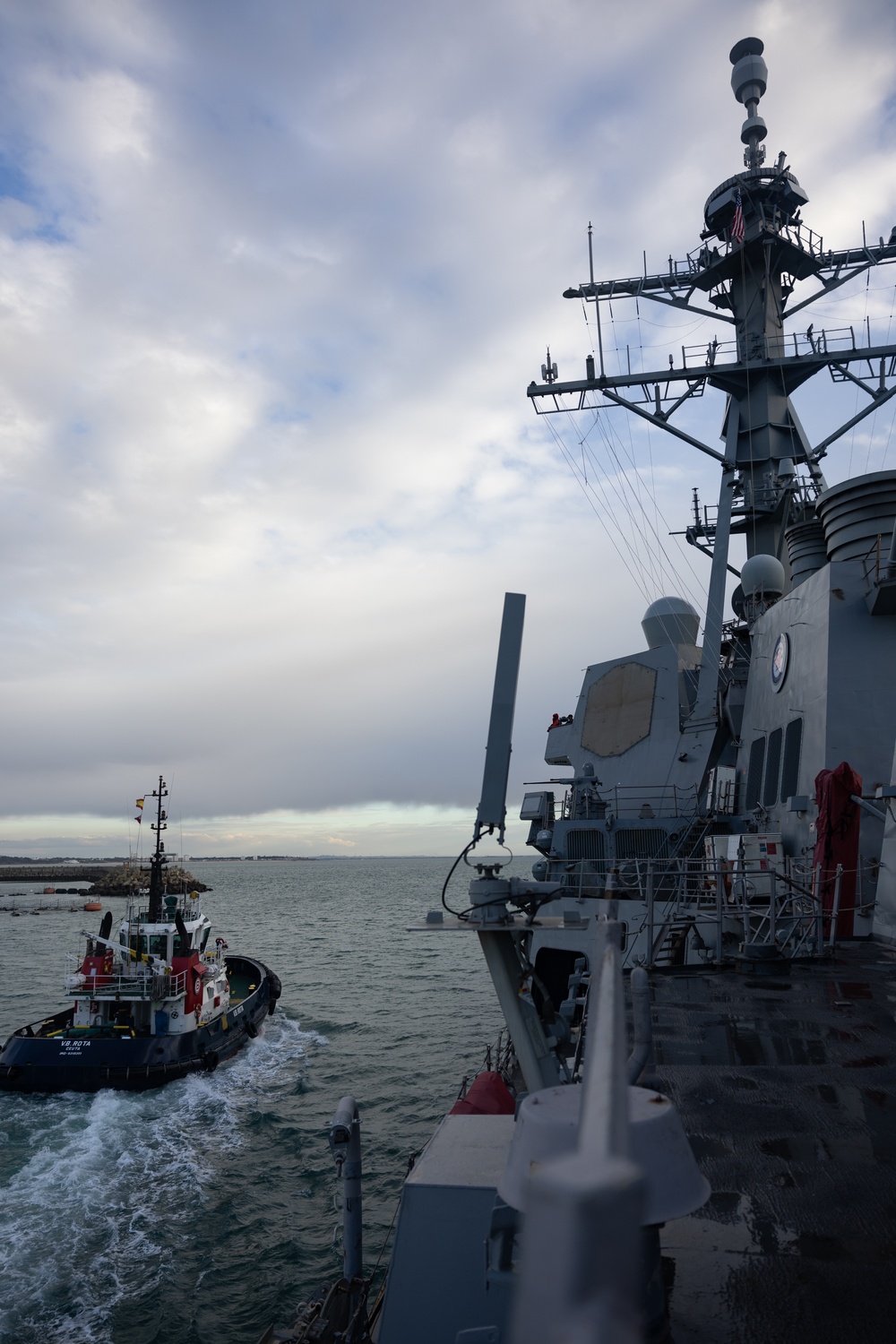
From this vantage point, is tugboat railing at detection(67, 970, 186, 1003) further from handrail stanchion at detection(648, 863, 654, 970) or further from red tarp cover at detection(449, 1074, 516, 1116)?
handrail stanchion at detection(648, 863, 654, 970)

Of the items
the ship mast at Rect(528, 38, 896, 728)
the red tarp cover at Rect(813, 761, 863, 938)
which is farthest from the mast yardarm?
the red tarp cover at Rect(813, 761, 863, 938)

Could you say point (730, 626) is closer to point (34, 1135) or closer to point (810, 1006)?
point (810, 1006)

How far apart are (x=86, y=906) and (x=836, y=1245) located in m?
91.8

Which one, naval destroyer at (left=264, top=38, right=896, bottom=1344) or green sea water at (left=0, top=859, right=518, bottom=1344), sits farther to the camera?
green sea water at (left=0, top=859, right=518, bottom=1344)

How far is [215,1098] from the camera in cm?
1706

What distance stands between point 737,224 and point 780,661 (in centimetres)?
1643

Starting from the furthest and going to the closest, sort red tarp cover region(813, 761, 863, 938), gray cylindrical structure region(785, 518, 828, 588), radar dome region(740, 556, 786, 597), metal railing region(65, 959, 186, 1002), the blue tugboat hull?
radar dome region(740, 556, 786, 597)
gray cylindrical structure region(785, 518, 828, 588)
metal railing region(65, 959, 186, 1002)
the blue tugboat hull
red tarp cover region(813, 761, 863, 938)

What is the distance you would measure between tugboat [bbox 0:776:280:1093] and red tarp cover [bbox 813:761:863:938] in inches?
546

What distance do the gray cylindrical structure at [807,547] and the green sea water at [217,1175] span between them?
1462 cm

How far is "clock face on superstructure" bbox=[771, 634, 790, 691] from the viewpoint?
1688cm

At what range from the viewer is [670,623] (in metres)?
27.0

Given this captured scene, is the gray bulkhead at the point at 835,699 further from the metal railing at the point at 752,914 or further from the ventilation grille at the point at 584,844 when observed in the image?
the ventilation grille at the point at 584,844

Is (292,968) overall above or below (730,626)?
below

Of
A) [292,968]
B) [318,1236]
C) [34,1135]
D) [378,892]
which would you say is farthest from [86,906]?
[318,1236]
